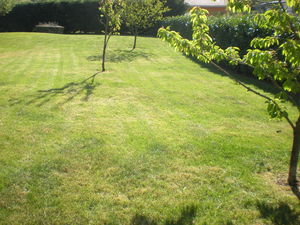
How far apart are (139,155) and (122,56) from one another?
1142cm

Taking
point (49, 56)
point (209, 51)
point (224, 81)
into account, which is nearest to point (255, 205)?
point (209, 51)

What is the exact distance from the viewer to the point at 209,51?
442cm

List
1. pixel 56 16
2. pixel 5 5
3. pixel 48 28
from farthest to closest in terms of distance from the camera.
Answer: pixel 56 16, pixel 48 28, pixel 5 5

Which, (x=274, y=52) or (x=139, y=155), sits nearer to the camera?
(x=274, y=52)

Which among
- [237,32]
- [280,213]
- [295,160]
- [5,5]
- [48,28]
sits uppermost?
[5,5]

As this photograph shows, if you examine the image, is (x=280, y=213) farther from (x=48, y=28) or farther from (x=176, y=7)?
(x=176, y=7)

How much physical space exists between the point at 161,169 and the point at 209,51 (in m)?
2.15

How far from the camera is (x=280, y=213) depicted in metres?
3.46

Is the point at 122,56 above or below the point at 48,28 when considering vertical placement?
below

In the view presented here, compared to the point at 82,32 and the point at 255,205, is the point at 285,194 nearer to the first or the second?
the point at 255,205

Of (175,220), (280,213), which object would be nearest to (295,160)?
(280,213)

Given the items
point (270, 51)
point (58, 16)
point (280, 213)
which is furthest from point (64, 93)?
Answer: point (58, 16)

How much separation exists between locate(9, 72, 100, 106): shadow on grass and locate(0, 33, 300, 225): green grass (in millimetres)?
31

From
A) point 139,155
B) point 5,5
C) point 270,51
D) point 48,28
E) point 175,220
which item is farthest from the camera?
point 48,28
